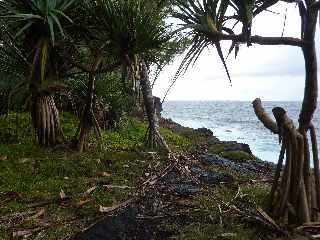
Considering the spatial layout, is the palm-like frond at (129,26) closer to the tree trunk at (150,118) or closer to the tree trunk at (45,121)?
the tree trunk at (45,121)

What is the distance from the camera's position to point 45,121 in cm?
1016

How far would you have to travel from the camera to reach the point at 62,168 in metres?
8.78

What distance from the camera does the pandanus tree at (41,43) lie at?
28.0 ft

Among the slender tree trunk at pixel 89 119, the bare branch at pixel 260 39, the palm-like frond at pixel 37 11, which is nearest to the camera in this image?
the bare branch at pixel 260 39

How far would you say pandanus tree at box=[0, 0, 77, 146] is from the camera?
854cm

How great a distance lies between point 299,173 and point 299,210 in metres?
0.45

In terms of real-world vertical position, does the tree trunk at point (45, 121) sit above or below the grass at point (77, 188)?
above

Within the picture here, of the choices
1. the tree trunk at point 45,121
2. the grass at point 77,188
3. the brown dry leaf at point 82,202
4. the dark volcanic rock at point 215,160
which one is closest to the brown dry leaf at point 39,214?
the grass at point 77,188

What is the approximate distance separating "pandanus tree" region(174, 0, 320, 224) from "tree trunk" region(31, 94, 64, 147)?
5.11 metres

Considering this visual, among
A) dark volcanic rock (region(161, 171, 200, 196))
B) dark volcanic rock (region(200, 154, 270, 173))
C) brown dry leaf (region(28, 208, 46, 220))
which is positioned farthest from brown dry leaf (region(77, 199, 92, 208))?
dark volcanic rock (region(200, 154, 270, 173))

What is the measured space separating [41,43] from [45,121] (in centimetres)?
191

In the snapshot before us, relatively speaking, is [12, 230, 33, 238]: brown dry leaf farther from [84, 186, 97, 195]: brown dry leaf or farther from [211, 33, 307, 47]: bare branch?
[211, 33, 307, 47]: bare branch

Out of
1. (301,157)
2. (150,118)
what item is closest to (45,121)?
(150,118)

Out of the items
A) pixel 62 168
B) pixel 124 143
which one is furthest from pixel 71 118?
pixel 62 168
